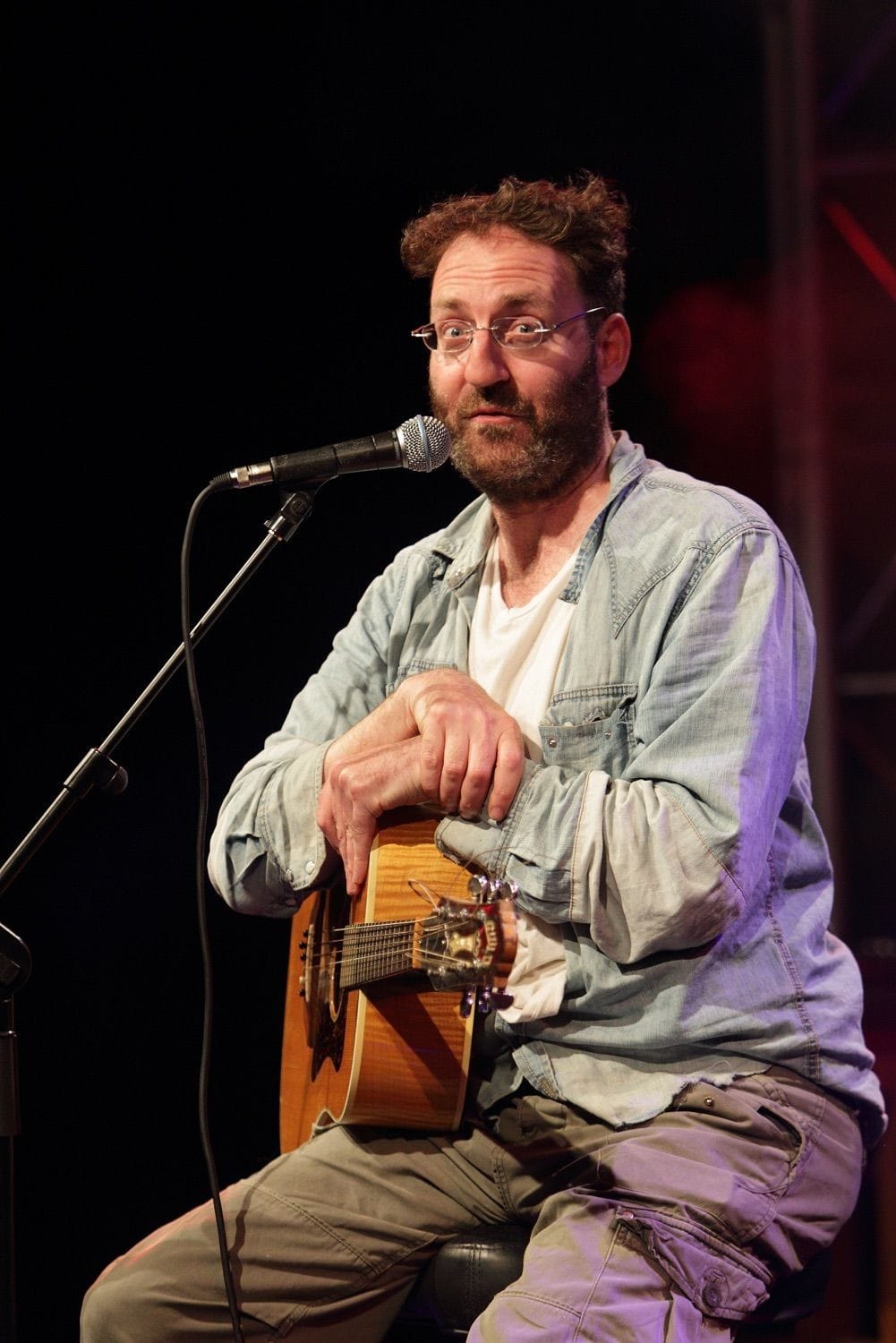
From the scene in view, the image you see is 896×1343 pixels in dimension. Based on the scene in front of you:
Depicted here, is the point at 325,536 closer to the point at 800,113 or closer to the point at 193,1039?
the point at 193,1039

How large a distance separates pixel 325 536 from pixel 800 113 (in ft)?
6.59

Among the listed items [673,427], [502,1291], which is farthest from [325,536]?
[502,1291]

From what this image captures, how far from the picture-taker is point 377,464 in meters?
2.23

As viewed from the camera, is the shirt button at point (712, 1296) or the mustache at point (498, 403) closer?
the shirt button at point (712, 1296)

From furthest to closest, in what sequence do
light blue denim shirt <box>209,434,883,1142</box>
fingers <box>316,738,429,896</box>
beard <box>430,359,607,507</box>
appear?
beard <box>430,359,607,507</box>
fingers <box>316,738,429,896</box>
light blue denim shirt <box>209,434,883,1142</box>

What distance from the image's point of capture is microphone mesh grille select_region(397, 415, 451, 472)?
2.22 meters

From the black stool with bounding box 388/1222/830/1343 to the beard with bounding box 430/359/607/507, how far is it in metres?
1.32

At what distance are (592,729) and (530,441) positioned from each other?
60 centimetres

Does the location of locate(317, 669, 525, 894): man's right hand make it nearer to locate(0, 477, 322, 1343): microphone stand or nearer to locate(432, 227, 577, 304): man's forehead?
locate(0, 477, 322, 1343): microphone stand

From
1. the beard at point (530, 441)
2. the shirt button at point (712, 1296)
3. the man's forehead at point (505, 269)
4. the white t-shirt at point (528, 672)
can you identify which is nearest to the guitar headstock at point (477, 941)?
the white t-shirt at point (528, 672)

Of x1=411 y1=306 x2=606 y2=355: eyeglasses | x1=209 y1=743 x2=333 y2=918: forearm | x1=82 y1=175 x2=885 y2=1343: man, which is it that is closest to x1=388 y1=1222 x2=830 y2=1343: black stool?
x1=82 y1=175 x2=885 y2=1343: man

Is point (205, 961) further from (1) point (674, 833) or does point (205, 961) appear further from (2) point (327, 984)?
(1) point (674, 833)

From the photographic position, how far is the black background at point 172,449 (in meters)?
3.71

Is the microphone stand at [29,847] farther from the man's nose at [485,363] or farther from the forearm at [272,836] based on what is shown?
the man's nose at [485,363]
